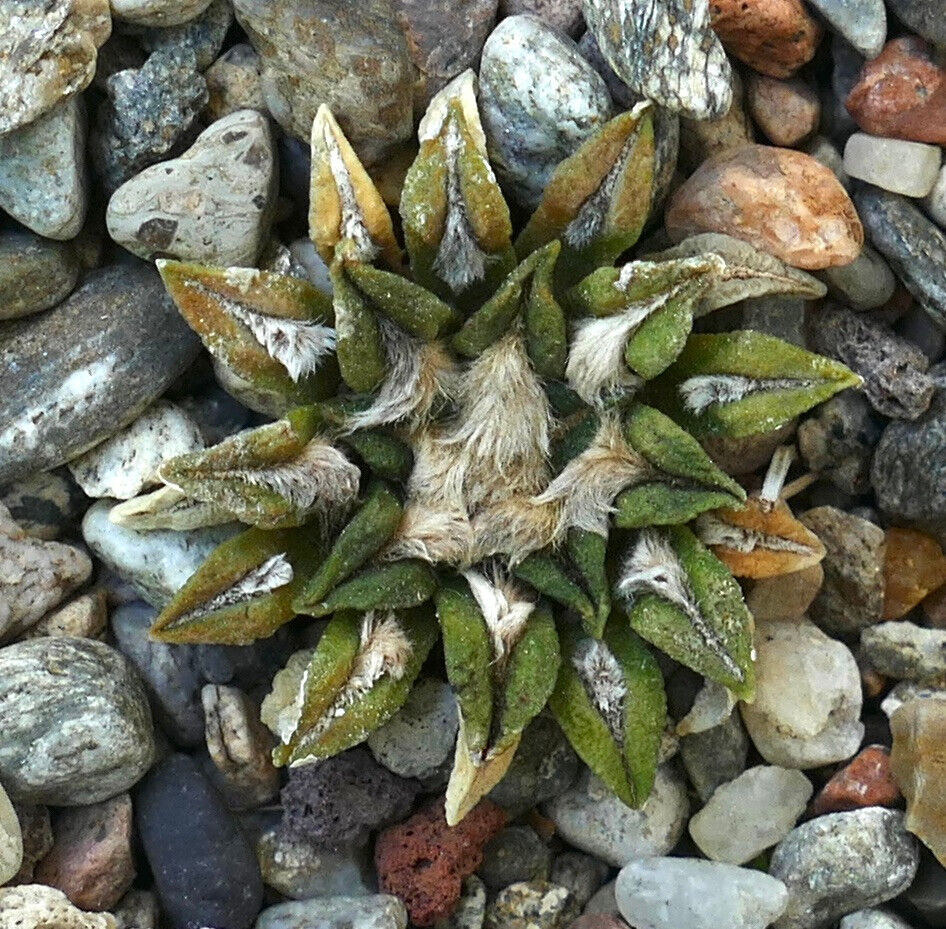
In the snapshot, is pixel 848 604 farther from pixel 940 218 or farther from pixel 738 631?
pixel 940 218

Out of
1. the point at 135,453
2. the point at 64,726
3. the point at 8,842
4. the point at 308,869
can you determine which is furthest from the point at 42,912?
the point at 135,453

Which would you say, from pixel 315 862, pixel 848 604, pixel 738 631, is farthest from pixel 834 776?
pixel 315 862

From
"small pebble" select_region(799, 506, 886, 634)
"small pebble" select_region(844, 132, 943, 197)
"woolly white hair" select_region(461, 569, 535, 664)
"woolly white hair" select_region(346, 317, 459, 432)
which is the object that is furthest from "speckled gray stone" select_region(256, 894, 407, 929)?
"small pebble" select_region(844, 132, 943, 197)

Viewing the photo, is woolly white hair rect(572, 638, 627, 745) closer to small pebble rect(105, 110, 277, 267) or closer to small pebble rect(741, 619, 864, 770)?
small pebble rect(741, 619, 864, 770)

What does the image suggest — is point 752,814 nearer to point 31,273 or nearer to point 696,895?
point 696,895

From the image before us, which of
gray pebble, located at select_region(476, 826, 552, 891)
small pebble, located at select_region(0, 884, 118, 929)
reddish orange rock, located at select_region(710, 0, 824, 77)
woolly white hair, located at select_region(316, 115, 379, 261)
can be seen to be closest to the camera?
small pebble, located at select_region(0, 884, 118, 929)

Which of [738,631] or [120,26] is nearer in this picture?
[738,631]
